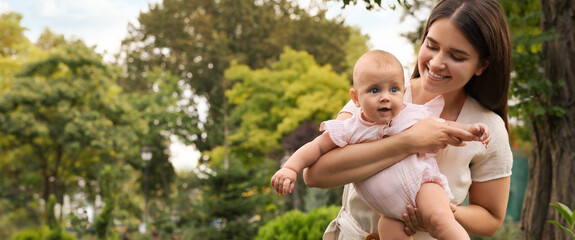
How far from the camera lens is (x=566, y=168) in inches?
298

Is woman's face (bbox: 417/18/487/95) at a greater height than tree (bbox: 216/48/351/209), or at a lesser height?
lesser

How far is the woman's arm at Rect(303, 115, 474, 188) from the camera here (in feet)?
7.50

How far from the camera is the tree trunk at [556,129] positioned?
24.5 ft

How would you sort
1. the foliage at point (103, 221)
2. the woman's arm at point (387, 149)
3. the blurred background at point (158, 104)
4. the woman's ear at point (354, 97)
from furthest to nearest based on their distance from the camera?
the blurred background at point (158, 104) < the foliage at point (103, 221) < the woman's ear at point (354, 97) < the woman's arm at point (387, 149)

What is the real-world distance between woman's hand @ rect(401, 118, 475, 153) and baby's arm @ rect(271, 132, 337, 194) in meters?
0.33

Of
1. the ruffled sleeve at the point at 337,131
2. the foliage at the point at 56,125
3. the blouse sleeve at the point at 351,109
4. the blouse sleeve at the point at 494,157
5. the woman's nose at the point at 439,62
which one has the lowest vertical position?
the blouse sleeve at the point at 494,157

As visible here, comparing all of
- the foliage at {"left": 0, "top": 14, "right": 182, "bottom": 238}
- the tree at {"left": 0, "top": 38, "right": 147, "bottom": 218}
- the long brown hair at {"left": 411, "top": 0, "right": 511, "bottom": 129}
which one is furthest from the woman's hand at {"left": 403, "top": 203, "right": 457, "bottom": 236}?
the tree at {"left": 0, "top": 38, "right": 147, "bottom": 218}

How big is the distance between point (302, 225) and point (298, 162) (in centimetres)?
610

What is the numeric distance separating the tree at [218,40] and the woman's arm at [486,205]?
29.8 metres

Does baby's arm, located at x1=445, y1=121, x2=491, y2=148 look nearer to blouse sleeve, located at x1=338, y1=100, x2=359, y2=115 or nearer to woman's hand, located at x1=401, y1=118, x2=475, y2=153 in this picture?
woman's hand, located at x1=401, y1=118, x2=475, y2=153

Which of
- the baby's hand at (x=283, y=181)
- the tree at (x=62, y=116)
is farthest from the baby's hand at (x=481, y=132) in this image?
the tree at (x=62, y=116)

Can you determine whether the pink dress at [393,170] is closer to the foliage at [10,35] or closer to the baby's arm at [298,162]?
the baby's arm at [298,162]

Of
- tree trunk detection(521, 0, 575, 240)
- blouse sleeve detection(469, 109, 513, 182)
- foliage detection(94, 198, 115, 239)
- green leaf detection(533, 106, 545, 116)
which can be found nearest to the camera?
blouse sleeve detection(469, 109, 513, 182)

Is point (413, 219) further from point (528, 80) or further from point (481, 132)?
point (528, 80)
